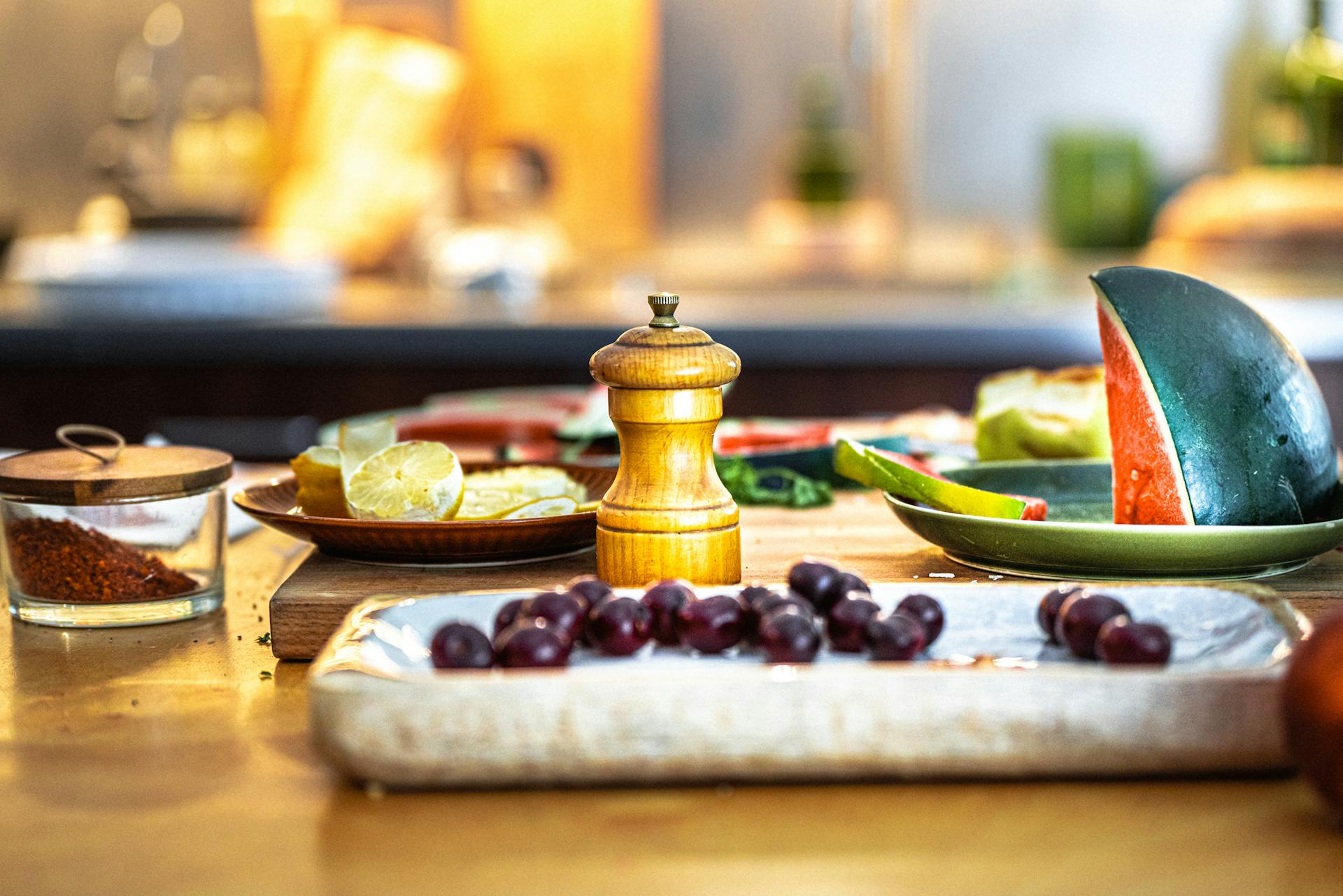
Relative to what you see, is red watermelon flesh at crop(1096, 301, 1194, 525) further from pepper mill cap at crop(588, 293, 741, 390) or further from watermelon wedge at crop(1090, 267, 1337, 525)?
pepper mill cap at crop(588, 293, 741, 390)

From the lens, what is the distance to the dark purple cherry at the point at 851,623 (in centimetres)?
78

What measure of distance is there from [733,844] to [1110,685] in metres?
0.19

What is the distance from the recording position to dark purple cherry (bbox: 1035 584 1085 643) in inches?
32.2

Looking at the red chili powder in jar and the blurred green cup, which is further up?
the blurred green cup

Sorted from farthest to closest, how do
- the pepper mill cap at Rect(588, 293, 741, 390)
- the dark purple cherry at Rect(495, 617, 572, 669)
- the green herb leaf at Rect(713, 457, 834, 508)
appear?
the green herb leaf at Rect(713, 457, 834, 508) → the pepper mill cap at Rect(588, 293, 741, 390) → the dark purple cherry at Rect(495, 617, 572, 669)

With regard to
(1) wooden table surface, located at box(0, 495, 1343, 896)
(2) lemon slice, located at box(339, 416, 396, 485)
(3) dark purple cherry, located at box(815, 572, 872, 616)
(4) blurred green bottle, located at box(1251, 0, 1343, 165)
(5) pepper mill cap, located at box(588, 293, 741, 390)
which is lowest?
(1) wooden table surface, located at box(0, 495, 1343, 896)

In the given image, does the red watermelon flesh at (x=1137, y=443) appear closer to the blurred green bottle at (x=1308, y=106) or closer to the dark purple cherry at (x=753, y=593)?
the dark purple cherry at (x=753, y=593)

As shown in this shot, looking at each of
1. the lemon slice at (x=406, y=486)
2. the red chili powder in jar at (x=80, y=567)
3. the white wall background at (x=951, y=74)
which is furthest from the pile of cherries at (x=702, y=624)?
the white wall background at (x=951, y=74)

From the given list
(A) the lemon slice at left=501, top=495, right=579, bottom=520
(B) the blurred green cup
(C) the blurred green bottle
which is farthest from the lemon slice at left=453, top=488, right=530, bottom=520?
(C) the blurred green bottle

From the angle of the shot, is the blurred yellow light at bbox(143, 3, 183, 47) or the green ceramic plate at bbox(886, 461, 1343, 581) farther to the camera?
the blurred yellow light at bbox(143, 3, 183, 47)

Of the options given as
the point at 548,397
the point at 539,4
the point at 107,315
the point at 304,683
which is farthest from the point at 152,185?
the point at 304,683

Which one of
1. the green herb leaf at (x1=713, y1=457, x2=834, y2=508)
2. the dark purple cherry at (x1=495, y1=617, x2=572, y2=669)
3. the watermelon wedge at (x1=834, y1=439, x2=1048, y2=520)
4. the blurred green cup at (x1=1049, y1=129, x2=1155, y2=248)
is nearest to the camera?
the dark purple cherry at (x1=495, y1=617, x2=572, y2=669)

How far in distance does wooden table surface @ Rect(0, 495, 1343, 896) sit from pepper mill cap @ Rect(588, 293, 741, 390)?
28 cm

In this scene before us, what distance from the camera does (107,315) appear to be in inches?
107
